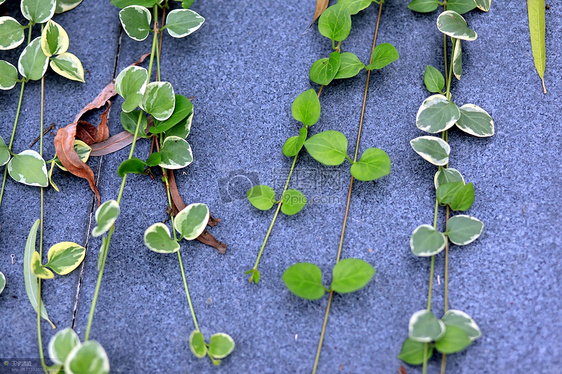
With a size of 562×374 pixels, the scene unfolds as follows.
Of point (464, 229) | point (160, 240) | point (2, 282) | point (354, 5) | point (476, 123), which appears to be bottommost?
point (2, 282)

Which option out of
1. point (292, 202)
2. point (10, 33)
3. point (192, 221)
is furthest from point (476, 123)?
point (10, 33)

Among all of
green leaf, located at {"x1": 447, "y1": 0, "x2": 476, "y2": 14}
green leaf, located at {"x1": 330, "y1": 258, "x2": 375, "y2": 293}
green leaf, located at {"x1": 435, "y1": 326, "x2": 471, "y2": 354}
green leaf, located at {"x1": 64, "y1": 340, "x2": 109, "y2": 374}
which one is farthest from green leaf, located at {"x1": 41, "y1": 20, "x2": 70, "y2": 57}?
green leaf, located at {"x1": 435, "y1": 326, "x2": 471, "y2": 354}

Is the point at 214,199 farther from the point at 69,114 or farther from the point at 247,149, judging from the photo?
the point at 69,114

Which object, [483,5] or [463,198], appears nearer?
[463,198]

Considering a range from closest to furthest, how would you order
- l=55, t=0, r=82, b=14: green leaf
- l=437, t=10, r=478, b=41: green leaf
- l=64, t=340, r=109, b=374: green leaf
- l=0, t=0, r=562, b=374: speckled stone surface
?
l=64, t=340, r=109, b=374: green leaf → l=0, t=0, r=562, b=374: speckled stone surface → l=437, t=10, r=478, b=41: green leaf → l=55, t=0, r=82, b=14: green leaf

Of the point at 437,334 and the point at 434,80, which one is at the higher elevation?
the point at 434,80

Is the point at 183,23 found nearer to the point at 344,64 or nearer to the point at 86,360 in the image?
the point at 344,64

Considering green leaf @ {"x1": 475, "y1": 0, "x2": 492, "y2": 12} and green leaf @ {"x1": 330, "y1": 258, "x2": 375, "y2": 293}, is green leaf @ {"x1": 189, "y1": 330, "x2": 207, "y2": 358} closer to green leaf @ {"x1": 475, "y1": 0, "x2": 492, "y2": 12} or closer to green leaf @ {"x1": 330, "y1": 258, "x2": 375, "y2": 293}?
green leaf @ {"x1": 330, "y1": 258, "x2": 375, "y2": 293}
